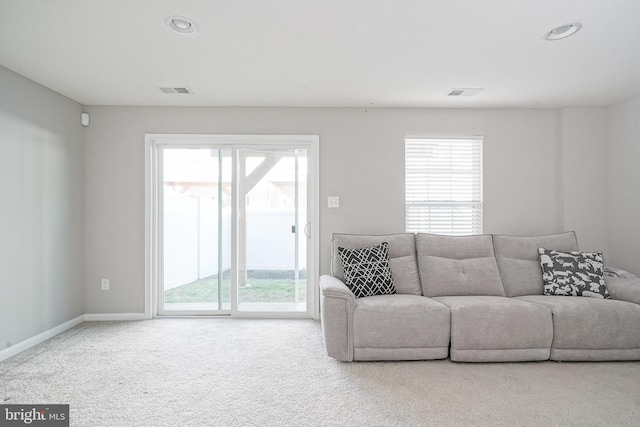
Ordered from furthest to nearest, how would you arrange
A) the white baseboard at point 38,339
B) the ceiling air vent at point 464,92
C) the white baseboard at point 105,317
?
the white baseboard at point 105,317, the ceiling air vent at point 464,92, the white baseboard at point 38,339

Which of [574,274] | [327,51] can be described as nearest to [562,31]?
[327,51]

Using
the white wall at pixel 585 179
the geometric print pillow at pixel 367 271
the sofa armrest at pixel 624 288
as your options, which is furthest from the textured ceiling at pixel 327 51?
the sofa armrest at pixel 624 288

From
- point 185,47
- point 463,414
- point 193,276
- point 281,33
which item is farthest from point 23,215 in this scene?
point 463,414

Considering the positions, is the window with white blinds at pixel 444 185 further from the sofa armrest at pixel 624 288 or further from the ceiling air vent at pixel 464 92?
the sofa armrest at pixel 624 288

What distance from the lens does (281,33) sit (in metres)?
2.50

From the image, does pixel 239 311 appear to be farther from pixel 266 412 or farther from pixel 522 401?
pixel 522 401

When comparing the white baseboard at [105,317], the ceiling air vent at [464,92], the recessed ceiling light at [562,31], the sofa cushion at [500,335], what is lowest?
the white baseboard at [105,317]

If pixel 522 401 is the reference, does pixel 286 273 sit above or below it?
above

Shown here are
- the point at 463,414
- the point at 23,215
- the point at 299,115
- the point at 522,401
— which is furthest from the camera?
the point at 299,115

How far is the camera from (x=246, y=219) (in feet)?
13.9

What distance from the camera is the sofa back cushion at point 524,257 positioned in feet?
11.8

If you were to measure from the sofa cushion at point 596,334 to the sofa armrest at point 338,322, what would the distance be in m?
1.63

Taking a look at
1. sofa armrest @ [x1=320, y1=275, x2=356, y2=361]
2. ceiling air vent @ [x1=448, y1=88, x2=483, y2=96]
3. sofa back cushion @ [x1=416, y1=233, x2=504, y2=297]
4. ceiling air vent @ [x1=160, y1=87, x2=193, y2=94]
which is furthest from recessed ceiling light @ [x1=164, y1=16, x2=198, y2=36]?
sofa back cushion @ [x1=416, y1=233, x2=504, y2=297]

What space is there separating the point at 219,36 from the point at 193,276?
2.81m
